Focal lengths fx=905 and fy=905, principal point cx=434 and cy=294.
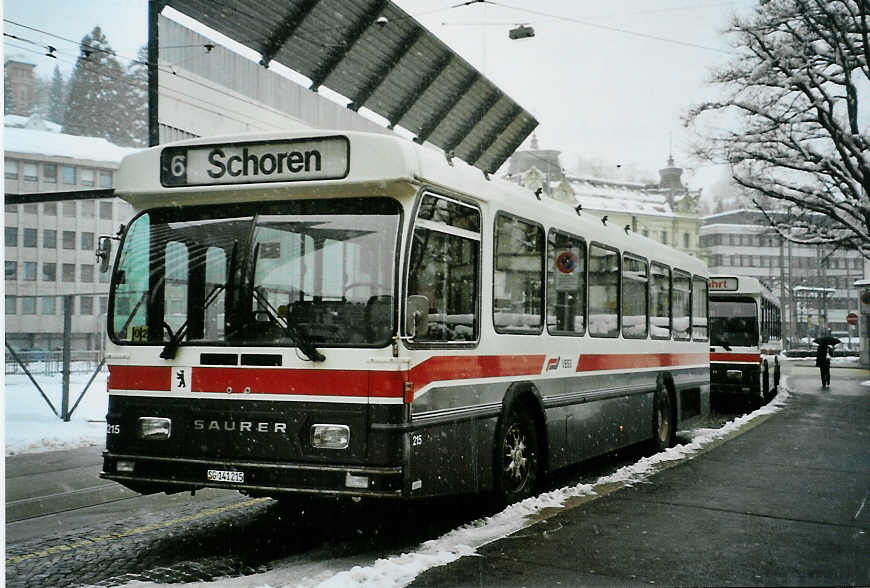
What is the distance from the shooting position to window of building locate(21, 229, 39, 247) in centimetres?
1931

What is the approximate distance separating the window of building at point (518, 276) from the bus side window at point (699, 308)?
6.86 m

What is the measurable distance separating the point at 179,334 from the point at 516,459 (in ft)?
10.2

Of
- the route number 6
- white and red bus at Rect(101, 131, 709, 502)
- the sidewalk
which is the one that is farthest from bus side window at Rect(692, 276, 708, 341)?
the route number 6

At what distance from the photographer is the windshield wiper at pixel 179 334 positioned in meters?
6.60

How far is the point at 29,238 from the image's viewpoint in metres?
19.8

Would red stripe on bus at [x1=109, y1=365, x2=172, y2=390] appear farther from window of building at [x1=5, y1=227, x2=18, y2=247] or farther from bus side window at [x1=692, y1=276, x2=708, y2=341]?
window of building at [x1=5, y1=227, x2=18, y2=247]

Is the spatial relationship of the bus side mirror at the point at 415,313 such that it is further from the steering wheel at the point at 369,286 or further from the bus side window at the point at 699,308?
the bus side window at the point at 699,308

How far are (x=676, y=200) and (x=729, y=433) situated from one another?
2451 centimetres

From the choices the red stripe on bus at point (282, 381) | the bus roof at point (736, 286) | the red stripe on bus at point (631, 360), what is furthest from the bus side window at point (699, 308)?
the red stripe on bus at point (282, 381)

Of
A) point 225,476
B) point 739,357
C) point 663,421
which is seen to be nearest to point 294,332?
point 225,476

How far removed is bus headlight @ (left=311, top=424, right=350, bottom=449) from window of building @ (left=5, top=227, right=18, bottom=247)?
13.4 metres

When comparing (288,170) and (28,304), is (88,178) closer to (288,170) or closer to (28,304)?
(28,304)

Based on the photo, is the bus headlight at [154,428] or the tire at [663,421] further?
the tire at [663,421]

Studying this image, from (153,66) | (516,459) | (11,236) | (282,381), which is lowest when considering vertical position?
(516,459)
